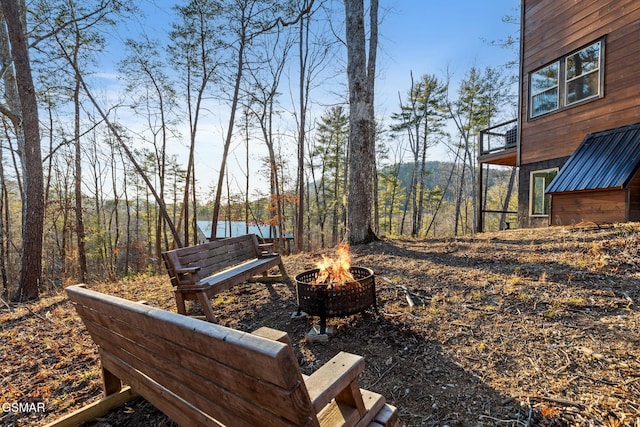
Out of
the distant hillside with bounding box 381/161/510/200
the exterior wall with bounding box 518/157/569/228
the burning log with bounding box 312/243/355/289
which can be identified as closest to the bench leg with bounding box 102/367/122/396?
the burning log with bounding box 312/243/355/289

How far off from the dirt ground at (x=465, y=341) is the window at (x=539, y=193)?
3816 millimetres

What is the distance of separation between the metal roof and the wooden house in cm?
2

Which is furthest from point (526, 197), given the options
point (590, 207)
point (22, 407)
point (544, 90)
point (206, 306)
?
point (22, 407)

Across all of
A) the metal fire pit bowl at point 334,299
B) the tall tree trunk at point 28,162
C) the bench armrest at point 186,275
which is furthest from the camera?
the tall tree trunk at point 28,162

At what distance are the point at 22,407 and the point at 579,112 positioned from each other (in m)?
10.9

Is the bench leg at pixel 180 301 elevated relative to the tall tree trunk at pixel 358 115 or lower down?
lower down

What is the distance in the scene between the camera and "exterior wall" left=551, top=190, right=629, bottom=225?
5863 mm

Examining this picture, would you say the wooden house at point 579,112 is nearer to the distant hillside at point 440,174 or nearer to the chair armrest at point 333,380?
the chair armrest at point 333,380

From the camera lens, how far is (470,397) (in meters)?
1.92

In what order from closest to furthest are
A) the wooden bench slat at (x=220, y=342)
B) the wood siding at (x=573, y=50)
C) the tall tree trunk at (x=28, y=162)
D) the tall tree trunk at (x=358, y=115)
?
the wooden bench slat at (x=220, y=342) < the tall tree trunk at (x=28, y=162) < the wood siding at (x=573, y=50) < the tall tree trunk at (x=358, y=115)

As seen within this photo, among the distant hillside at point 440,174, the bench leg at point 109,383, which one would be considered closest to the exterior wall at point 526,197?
the bench leg at point 109,383

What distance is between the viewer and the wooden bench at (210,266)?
3404mm

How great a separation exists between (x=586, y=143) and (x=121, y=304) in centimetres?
942

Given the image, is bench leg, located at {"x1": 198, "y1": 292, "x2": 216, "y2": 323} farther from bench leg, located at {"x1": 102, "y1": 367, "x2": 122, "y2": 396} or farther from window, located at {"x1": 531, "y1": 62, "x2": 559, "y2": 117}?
window, located at {"x1": 531, "y1": 62, "x2": 559, "y2": 117}
